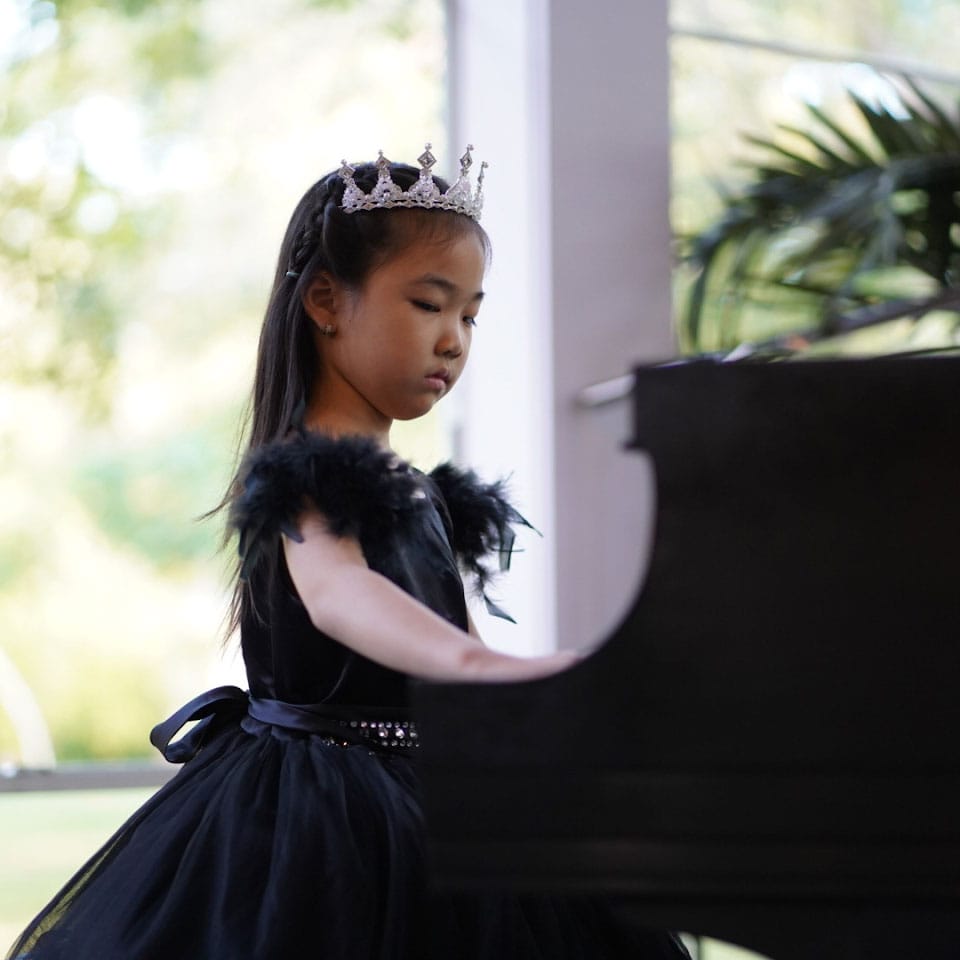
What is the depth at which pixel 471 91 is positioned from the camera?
4211mm

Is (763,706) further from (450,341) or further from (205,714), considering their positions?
(205,714)

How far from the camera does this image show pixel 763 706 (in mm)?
1057

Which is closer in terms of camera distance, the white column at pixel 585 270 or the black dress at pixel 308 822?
the black dress at pixel 308 822

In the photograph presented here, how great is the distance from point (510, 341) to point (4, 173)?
5.79 feet

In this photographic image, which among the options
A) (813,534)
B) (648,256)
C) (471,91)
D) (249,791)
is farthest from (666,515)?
(471,91)

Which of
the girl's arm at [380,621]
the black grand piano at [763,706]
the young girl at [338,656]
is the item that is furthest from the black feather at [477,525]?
the black grand piano at [763,706]

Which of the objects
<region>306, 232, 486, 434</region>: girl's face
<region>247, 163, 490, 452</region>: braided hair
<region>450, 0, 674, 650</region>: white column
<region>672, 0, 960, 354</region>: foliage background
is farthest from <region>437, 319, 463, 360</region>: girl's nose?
<region>672, 0, 960, 354</region>: foliage background

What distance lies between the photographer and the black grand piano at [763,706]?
1038 millimetres

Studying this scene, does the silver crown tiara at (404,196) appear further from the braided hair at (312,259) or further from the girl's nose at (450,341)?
the girl's nose at (450,341)

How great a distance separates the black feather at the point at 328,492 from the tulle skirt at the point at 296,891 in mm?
244

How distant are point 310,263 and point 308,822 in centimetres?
60

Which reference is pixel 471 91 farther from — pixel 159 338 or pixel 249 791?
pixel 249 791

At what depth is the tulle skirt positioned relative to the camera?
1.31m

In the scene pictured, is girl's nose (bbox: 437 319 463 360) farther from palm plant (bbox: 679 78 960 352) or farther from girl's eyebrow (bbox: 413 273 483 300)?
palm plant (bbox: 679 78 960 352)
